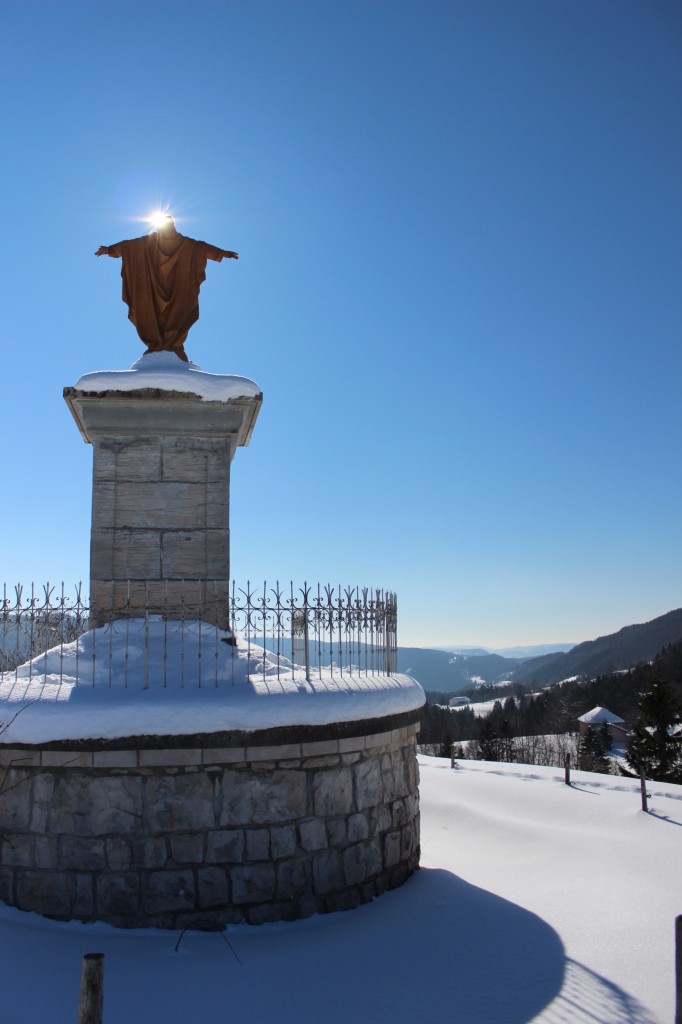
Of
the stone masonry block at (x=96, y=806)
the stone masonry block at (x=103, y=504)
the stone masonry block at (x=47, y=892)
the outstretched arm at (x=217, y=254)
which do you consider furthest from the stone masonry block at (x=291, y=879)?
the outstretched arm at (x=217, y=254)

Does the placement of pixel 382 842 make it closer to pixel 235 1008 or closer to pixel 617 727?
pixel 235 1008

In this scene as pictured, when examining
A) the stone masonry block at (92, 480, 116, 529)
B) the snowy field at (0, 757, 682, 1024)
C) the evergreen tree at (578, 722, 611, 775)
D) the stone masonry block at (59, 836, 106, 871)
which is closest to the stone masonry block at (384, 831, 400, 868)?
the snowy field at (0, 757, 682, 1024)

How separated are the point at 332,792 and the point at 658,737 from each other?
1193 inches

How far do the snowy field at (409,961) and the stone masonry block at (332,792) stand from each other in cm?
80

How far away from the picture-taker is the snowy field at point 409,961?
14.3 feet

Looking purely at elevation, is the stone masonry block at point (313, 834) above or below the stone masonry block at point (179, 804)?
below

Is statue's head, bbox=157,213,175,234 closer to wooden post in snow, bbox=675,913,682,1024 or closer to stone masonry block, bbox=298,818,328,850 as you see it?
stone masonry block, bbox=298,818,328,850

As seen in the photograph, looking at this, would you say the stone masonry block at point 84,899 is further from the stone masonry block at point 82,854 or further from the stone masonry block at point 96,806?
the stone masonry block at point 96,806

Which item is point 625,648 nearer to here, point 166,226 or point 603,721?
point 603,721

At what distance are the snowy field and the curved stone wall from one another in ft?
0.55

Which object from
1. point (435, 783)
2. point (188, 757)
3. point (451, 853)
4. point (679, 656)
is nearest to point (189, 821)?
point (188, 757)

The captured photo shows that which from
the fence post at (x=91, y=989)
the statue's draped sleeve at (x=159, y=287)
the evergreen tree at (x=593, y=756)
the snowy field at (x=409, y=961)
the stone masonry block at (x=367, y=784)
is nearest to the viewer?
the fence post at (x=91, y=989)

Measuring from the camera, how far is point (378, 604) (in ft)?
23.5

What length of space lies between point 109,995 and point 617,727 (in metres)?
71.6
